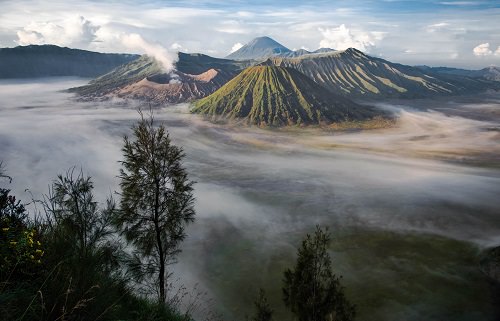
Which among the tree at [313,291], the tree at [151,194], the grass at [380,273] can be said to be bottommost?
the grass at [380,273]

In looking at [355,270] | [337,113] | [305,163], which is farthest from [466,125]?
[355,270]

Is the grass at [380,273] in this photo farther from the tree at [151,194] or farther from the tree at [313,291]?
the tree at [151,194]

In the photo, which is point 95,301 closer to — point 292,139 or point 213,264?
point 213,264

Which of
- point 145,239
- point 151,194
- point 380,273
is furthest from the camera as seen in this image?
point 380,273

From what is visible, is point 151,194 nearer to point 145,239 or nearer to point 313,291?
point 145,239

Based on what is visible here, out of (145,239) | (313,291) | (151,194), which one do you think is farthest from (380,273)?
(151,194)

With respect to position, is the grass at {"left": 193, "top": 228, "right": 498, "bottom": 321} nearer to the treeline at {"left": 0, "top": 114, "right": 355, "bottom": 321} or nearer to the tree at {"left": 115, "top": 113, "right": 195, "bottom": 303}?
the treeline at {"left": 0, "top": 114, "right": 355, "bottom": 321}

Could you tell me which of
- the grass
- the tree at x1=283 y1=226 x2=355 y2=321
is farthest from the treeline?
the grass

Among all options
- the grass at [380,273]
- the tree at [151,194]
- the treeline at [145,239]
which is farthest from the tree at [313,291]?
the grass at [380,273]
